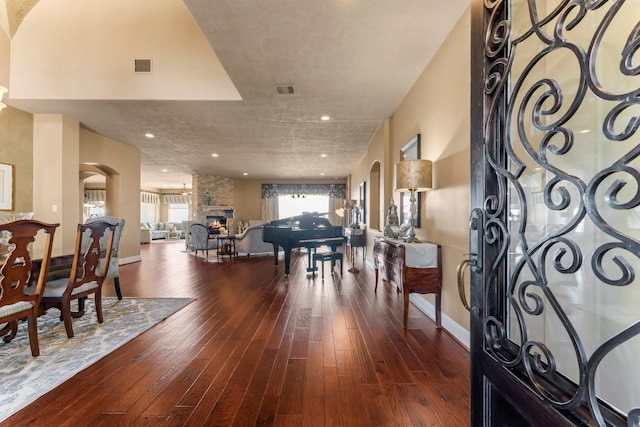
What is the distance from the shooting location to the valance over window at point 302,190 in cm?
1255

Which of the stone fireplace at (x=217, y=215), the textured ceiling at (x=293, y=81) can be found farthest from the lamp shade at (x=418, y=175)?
the stone fireplace at (x=217, y=215)

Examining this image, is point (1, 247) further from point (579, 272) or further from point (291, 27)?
point (579, 272)

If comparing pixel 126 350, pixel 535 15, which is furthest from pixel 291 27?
pixel 126 350

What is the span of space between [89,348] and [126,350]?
33 cm

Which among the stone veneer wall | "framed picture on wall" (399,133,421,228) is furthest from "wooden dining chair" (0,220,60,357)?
the stone veneer wall

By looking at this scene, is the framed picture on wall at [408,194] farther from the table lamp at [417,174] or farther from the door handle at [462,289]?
the door handle at [462,289]

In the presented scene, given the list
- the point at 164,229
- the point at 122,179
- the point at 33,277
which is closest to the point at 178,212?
the point at 164,229

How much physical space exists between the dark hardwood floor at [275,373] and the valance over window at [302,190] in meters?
9.26

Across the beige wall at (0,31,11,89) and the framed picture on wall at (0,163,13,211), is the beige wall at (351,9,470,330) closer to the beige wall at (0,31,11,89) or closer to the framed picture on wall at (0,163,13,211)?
the beige wall at (0,31,11,89)

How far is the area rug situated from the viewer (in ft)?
5.90

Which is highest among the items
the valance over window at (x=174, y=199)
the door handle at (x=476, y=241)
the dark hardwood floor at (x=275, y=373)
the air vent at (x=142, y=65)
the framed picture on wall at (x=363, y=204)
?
the air vent at (x=142, y=65)

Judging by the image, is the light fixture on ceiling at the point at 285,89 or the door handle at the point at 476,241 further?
the light fixture on ceiling at the point at 285,89

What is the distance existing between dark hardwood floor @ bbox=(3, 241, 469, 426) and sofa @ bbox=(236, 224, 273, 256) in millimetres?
Result: 4127

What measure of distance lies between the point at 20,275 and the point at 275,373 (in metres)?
1.97
